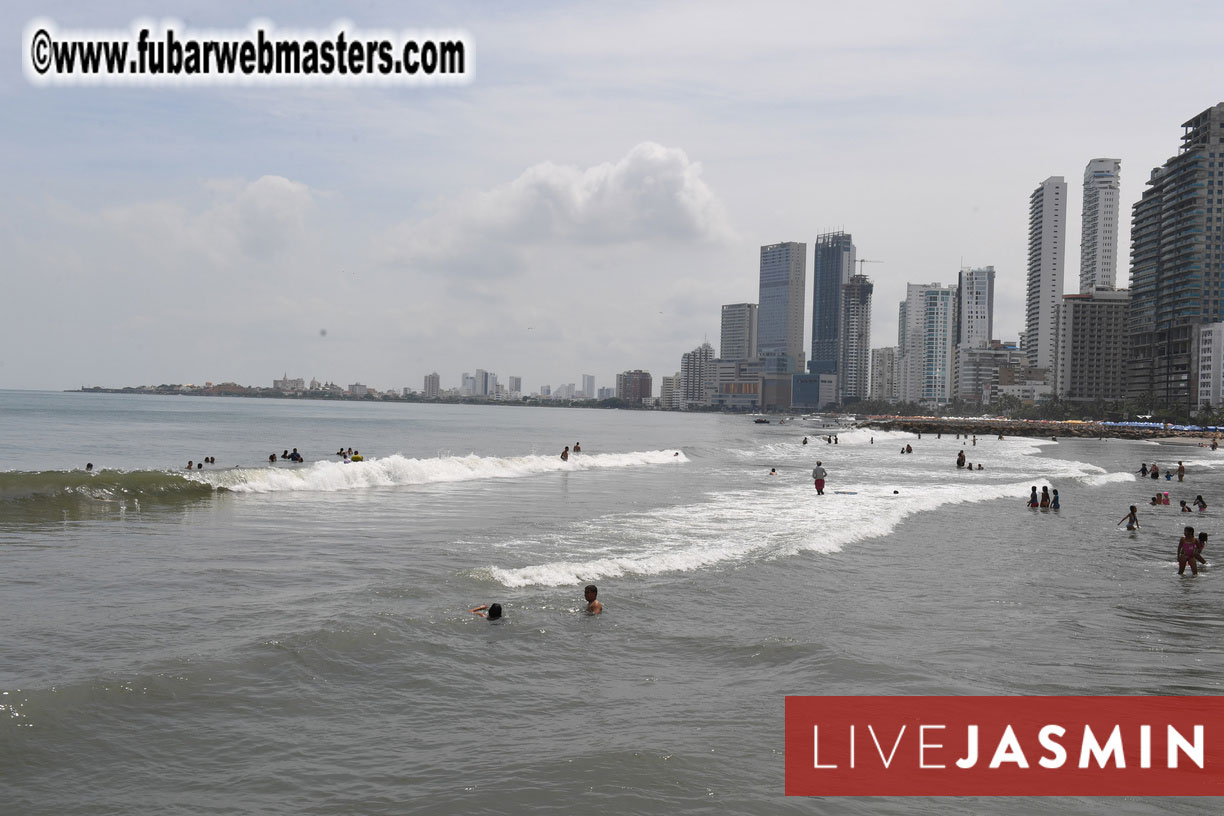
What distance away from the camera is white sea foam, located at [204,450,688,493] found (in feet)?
112

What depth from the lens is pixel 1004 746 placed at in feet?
29.2

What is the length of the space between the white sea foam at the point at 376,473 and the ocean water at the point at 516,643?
6.32 meters

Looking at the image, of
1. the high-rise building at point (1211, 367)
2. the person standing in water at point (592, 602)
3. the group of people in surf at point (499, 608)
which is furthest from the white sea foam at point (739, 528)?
the high-rise building at point (1211, 367)

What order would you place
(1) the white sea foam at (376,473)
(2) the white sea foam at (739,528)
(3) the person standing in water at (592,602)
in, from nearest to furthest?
(3) the person standing in water at (592,602) < (2) the white sea foam at (739,528) < (1) the white sea foam at (376,473)

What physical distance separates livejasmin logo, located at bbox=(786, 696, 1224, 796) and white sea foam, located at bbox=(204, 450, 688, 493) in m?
28.6

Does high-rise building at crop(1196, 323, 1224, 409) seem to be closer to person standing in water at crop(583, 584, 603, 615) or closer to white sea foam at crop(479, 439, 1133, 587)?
white sea foam at crop(479, 439, 1133, 587)

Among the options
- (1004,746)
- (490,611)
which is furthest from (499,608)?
(1004,746)

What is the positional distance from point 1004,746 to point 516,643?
250 inches

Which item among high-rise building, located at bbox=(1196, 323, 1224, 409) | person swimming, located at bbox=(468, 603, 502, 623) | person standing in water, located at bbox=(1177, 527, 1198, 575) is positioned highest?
high-rise building, located at bbox=(1196, 323, 1224, 409)

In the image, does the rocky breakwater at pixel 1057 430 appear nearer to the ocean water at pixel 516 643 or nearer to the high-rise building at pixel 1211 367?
the high-rise building at pixel 1211 367

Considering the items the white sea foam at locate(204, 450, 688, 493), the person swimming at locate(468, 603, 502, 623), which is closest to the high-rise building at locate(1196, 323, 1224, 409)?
the white sea foam at locate(204, 450, 688, 493)

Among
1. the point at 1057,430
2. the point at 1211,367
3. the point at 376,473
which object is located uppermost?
the point at 1211,367

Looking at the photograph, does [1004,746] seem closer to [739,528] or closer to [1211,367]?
[739,528]

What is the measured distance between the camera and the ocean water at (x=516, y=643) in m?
7.71
